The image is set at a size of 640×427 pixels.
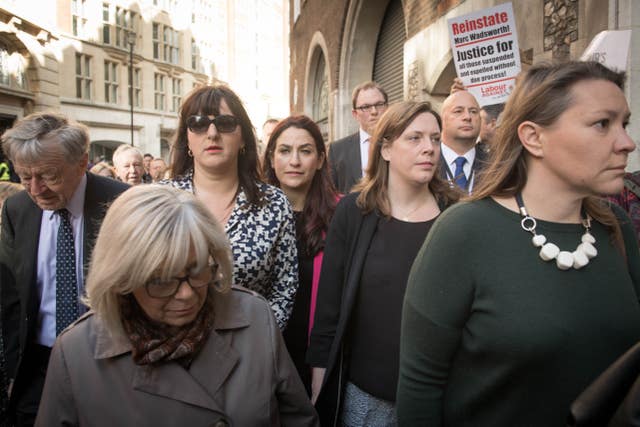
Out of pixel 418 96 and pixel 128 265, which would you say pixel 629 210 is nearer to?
pixel 128 265

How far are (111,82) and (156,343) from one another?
33252 mm

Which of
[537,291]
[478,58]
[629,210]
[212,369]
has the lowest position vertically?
[212,369]

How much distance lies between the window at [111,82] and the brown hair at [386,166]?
105ft

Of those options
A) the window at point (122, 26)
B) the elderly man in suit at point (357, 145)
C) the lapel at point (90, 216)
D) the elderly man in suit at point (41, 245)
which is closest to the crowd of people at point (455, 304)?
the elderly man in suit at point (41, 245)

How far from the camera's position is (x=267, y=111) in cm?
5962

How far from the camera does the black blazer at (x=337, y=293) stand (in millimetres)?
2477

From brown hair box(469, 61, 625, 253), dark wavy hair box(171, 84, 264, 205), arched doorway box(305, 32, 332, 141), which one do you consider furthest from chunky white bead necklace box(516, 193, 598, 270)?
arched doorway box(305, 32, 332, 141)

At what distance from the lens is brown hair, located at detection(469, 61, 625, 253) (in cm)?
162

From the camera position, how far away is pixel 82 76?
29.4 metres

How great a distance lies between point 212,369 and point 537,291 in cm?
106

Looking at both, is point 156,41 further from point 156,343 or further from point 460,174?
point 156,343

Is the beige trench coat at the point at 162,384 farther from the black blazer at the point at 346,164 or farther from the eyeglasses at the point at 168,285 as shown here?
the black blazer at the point at 346,164

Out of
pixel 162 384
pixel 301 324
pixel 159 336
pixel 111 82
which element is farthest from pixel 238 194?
pixel 111 82

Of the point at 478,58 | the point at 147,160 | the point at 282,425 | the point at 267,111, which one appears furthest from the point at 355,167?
the point at 267,111
